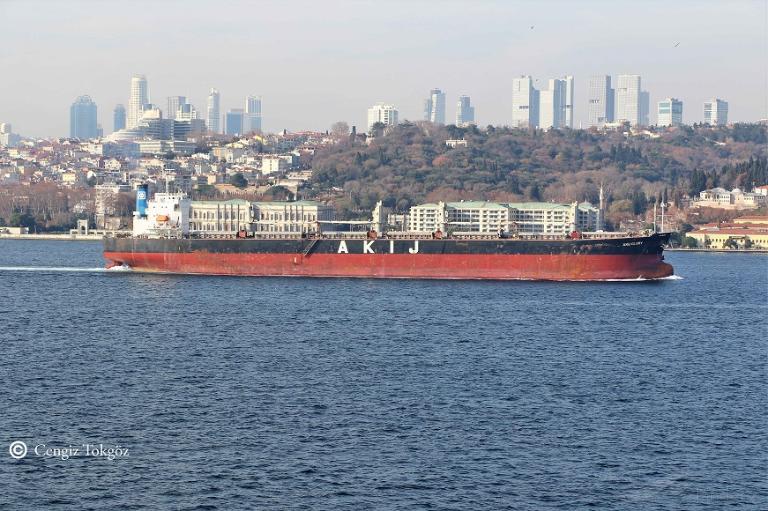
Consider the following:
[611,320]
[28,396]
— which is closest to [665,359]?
[611,320]

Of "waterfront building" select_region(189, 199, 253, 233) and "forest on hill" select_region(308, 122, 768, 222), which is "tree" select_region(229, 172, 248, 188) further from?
"waterfront building" select_region(189, 199, 253, 233)

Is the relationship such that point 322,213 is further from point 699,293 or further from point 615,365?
point 615,365

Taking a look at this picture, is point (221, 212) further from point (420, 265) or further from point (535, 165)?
point (535, 165)

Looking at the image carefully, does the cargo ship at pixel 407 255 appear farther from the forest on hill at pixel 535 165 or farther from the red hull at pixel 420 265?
the forest on hill at pixel 535 165

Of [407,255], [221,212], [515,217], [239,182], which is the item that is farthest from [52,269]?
[239,182]

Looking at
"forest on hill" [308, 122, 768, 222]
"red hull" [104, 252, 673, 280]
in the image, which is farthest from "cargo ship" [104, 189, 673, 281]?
"forest on hill" [308, 122, 768, 222]

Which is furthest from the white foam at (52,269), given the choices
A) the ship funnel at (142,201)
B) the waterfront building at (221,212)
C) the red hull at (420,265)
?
the waterfront building at (221,212)
